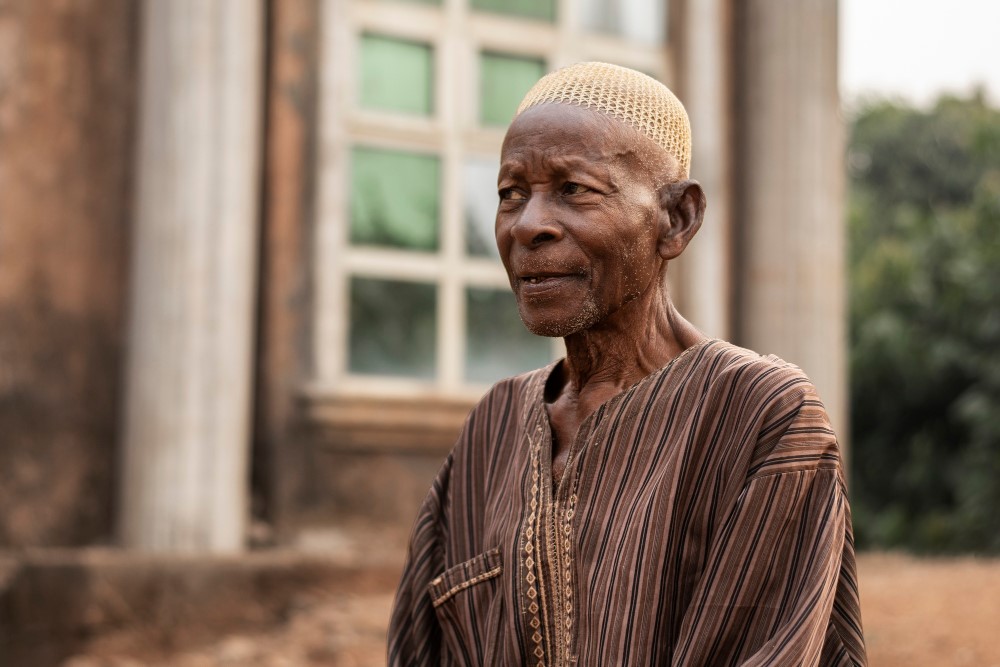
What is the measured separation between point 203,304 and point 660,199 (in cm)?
449

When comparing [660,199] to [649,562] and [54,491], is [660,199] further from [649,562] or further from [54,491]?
[54,491]

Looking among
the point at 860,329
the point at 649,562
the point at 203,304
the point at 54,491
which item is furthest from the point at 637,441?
Result: the point at 860,329

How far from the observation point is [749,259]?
26.3 feet

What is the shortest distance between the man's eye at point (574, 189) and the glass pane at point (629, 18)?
5.59 meters

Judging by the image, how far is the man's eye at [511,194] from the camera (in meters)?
2.51

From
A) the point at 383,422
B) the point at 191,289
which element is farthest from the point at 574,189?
the point at 383,422

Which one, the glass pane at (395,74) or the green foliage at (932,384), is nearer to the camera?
the glass pane at (395,74)

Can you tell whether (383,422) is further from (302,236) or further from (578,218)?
(578,218)

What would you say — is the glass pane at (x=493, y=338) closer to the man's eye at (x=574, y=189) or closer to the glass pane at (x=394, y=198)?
the glass pane at (x=394, y=198)

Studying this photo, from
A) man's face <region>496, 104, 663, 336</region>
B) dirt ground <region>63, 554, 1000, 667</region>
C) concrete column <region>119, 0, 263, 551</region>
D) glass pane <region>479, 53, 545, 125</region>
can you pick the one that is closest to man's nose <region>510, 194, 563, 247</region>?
man's face <region>496, 104, 663, 336</region>

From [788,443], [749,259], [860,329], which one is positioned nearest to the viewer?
[788,443]

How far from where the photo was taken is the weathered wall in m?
6.75

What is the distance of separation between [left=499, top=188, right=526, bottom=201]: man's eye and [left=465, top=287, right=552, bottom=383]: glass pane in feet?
16.3

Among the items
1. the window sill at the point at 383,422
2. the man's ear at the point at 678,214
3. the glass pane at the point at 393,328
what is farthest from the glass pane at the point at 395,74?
the man's ear at the point at 678,214
